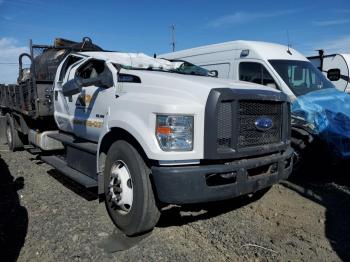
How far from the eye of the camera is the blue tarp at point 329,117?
5930 mm

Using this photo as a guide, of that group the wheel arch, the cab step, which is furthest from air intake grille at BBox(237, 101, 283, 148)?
the cab step

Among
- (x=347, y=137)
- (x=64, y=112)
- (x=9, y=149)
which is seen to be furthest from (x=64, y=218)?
(x=9, y=149)

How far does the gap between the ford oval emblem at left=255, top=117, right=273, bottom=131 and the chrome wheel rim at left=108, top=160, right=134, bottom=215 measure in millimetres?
1509

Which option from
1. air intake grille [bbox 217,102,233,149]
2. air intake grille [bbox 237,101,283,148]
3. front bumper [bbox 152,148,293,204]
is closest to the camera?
front bumper [bbox 152,148,293,204]

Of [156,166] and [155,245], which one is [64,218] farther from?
[156,166]

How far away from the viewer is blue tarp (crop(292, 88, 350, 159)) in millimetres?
5930

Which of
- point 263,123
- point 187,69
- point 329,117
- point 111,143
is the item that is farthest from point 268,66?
point 111,143

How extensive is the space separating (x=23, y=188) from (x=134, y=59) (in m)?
2.86

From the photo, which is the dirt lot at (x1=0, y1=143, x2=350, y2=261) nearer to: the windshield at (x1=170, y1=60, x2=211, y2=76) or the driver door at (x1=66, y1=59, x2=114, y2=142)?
the driver door at (x1=66, y1=59, x2=114, y2=142)

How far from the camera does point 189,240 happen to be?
4.21m

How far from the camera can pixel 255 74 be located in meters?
7.45

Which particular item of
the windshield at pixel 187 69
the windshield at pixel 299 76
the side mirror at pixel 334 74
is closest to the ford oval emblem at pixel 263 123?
the windshield at pixel 187 69

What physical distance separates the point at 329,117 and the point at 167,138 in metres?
3.53

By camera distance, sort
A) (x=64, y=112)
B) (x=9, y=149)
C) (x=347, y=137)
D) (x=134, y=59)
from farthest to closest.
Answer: (x=9, y=149) → (x=64, y=112) → (x=347, y=137) → (x=134, y=59)
